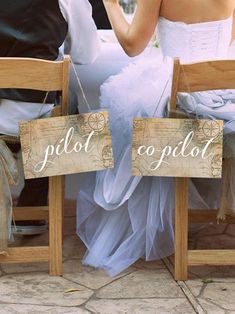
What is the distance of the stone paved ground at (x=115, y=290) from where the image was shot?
231 centimetres

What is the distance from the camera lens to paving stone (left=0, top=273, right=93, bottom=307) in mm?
2369

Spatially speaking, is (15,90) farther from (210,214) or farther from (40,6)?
(210,214)

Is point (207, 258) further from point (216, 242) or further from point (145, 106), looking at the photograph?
point (145, 106)

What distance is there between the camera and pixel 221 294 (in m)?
2.45

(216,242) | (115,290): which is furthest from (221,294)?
(216,242)

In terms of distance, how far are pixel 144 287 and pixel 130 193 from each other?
377 mm

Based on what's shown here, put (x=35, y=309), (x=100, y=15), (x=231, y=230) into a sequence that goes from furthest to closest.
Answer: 1. (x=100, y=15)
2. (x=231, y=230)
3. (x=35, y=309)

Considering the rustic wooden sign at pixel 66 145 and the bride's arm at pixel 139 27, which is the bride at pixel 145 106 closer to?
the bride's arm at pixel 139 27

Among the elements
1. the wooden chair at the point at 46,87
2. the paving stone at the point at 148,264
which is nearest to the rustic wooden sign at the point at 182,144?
the wooden chair at the point at 46,87

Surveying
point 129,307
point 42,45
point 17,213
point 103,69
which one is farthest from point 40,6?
point 129,307

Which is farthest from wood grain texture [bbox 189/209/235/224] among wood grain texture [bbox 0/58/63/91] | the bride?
wood grain texture [bbox 0/58/63/91]

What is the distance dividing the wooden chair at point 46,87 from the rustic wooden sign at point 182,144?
32 centimetres

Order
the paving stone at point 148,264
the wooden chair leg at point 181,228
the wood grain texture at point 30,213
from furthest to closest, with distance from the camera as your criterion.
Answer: the wood grain texture at point 30,213, the paving stone at point 148,264, the wooden chair leg at point 181,228

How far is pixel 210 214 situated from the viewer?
2.94 m
